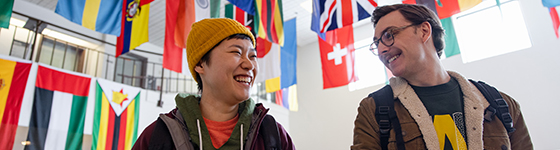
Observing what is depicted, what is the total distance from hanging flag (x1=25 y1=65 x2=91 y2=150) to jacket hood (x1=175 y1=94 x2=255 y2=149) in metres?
5.31

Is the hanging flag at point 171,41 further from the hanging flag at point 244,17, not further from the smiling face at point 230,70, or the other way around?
the smiling face at point 230,70

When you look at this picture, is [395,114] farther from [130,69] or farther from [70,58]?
[130,69]

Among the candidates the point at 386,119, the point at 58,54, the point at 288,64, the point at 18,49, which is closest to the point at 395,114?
the point at 386,119

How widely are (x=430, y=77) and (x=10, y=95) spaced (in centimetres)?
612

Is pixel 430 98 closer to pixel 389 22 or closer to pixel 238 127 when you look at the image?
pixel 389 22

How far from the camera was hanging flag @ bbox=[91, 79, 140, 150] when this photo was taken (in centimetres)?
613

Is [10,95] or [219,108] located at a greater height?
[10,95]

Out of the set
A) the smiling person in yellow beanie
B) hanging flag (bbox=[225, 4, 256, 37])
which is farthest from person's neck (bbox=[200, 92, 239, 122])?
hanging flag (bbox=[225, 4, 256, 37])

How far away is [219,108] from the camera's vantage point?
144cm

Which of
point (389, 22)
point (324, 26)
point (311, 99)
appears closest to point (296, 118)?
point (311, 99)

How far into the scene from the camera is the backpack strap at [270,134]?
1317 mm

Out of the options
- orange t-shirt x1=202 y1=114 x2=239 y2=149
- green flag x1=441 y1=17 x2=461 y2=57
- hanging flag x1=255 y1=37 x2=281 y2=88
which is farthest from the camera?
hanging flag x1=255 y1=37 x2=281 y2=88

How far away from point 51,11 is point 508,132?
30.3 ft

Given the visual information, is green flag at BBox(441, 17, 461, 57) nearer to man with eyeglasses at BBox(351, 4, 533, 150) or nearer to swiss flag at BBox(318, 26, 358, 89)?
swiss flag at BBox(318, 26, 358, 89)
